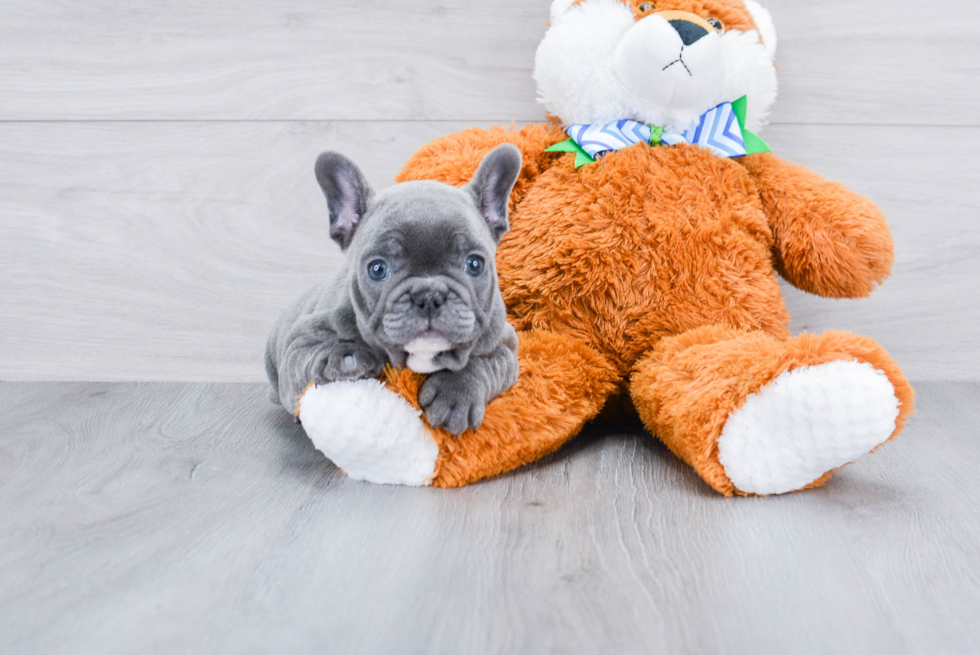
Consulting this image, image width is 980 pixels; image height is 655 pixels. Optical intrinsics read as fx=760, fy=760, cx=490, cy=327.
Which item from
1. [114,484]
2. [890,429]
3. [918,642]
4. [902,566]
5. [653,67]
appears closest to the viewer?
[918,642]

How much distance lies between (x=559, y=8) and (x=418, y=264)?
23.4 inches

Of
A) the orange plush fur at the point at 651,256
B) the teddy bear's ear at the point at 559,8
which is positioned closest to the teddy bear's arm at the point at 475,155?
the orange plush fur at the point at 651,256

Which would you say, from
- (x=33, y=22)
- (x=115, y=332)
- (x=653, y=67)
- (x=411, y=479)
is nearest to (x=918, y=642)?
(x=411, y=479)

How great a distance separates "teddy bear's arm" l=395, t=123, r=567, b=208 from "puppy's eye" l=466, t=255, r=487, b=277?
0.91 feet

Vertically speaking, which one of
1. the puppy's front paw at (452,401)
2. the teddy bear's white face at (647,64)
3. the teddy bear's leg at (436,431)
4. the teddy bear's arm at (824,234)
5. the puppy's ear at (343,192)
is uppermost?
the teddy bear's white face at (647,64)

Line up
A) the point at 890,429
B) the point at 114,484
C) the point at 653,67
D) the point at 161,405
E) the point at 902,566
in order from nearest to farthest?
the point at 902,566
the point at 890,429
the point at 114,484
the point at 653,67
the point at 161,405

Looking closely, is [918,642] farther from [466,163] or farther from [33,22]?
[33,22]

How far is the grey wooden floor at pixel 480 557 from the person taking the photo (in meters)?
0.61

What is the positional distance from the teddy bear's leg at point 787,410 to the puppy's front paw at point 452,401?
260 millimetres

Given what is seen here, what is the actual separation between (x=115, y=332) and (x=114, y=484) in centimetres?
65

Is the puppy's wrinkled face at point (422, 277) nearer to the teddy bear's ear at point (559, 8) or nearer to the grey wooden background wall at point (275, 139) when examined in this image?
the teddy bear's ear at point (559, 8)

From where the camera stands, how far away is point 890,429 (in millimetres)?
833

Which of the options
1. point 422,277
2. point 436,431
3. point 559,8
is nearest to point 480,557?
point 436,431

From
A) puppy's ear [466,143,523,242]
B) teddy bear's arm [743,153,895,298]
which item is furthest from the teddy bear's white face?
puppy's ear [466,143,523,242]
